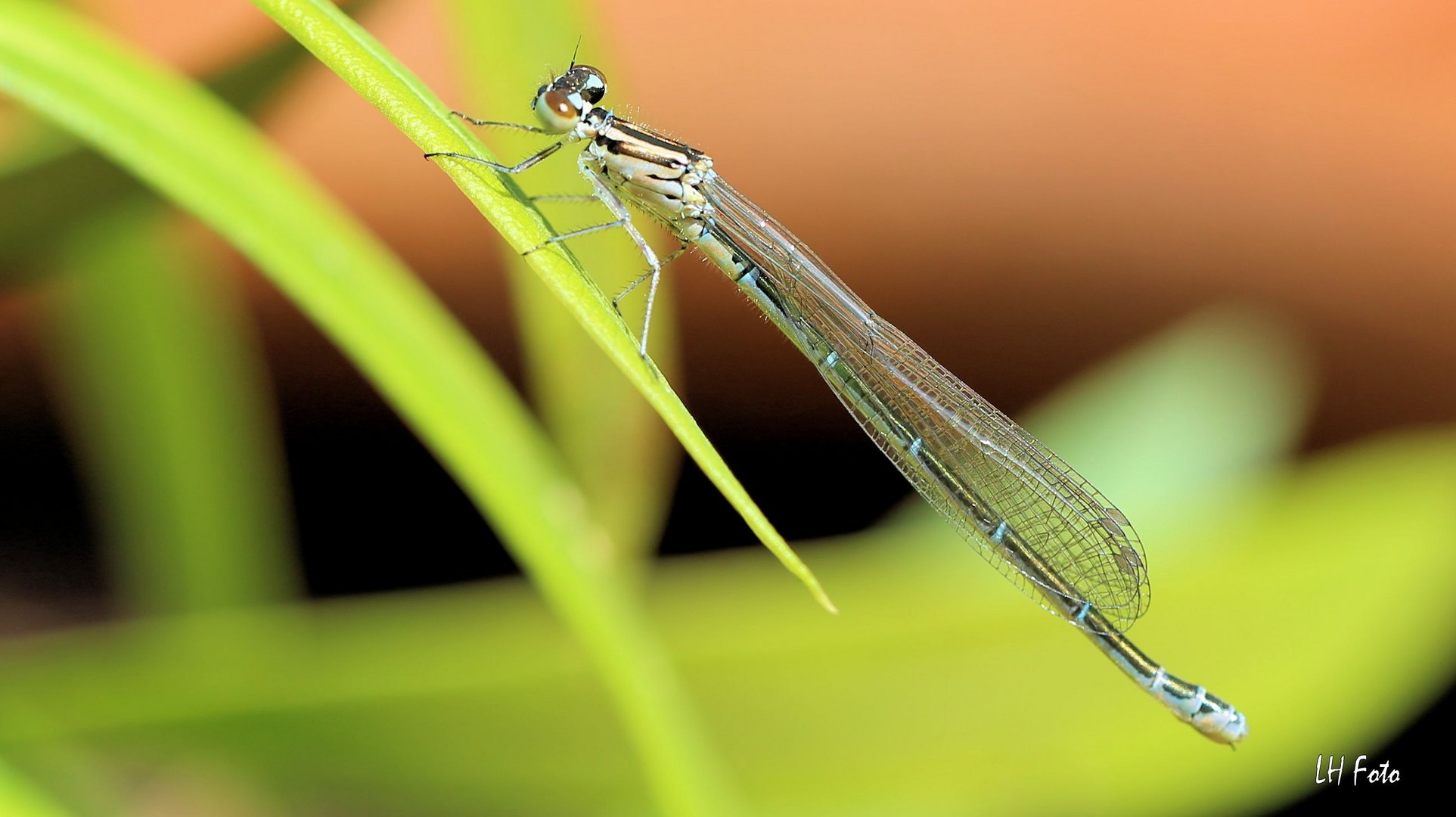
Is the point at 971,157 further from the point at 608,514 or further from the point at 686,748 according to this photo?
the point at 686,748

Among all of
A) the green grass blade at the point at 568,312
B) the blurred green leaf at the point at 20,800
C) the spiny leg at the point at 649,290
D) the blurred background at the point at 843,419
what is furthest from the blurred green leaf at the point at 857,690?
the blurred green leaf at the point at 20,800

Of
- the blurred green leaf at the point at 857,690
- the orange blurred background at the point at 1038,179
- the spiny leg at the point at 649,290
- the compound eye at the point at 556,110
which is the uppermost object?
the orange blurred background at the point at 1038,179

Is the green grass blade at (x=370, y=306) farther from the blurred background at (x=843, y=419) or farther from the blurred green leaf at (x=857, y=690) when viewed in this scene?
the blurred green leaf at (x=857, y=690)

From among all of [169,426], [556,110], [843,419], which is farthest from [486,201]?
[843,419]

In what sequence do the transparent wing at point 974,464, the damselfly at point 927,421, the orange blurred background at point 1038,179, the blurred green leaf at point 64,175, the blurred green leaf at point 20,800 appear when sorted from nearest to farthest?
the blurred green leaf at point 20,800 → the blurred green leaf at point 64,175 → the damselfly at point 927,421 → the transparent wing at point 974,464 → the orange blurred background at point 1038,179

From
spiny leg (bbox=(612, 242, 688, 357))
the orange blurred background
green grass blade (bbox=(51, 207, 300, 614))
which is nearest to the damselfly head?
spiny leg (bbox=(612, 242, 688, 357))

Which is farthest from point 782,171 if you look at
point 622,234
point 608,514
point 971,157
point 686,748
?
point 686,748
